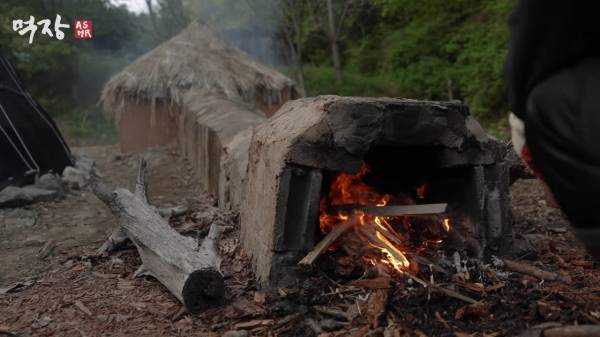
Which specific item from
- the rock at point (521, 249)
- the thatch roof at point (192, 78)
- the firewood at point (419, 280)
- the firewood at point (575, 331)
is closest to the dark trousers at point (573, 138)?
the firewood at point (575, 331)

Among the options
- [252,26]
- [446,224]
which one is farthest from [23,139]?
[252,26]

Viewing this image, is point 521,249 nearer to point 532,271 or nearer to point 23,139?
point 532,271

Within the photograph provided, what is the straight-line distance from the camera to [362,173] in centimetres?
443

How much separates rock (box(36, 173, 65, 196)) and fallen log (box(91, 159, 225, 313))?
295 cm

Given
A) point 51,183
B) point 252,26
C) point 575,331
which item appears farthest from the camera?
point 252,26

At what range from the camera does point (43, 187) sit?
25.4 feet

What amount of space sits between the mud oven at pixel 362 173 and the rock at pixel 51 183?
446 centimetres

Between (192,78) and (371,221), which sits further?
(192,78)

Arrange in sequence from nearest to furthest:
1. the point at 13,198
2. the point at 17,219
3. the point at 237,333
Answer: the point at 237,333 < the point at 17,219 < the point at 13,198

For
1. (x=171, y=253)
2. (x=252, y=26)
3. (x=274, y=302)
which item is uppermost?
(x=252, y=26)

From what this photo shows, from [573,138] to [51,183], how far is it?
750cm

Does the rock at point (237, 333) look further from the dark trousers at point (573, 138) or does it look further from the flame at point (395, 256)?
the dark trousers at point (573, 138)

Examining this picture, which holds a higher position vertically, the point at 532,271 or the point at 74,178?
the point at 532,271

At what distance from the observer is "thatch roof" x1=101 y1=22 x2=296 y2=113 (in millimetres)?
10859
